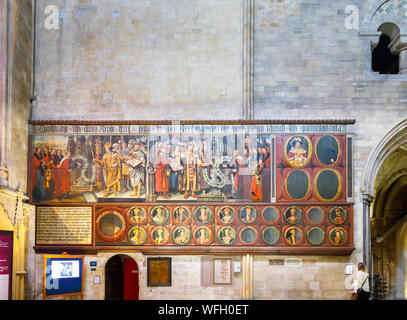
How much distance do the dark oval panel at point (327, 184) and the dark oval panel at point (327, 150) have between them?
0.96 feet

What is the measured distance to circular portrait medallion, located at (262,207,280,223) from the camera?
1123 cm

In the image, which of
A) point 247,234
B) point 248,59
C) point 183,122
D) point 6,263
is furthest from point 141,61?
point 6,263

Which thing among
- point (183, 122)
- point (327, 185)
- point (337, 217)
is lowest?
point (337, 217)

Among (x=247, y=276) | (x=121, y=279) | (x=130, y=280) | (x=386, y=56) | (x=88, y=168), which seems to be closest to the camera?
(x=247, y=276)

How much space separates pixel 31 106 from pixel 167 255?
5.06m

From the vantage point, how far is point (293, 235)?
11.2 m

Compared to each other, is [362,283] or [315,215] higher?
[315,215]

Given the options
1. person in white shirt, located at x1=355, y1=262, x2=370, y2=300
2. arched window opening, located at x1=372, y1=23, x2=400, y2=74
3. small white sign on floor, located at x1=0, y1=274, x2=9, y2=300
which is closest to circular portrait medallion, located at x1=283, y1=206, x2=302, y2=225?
person in white shirt, located at x1=355, y1=262, x2=370, y2=300

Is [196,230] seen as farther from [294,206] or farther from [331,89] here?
[331,89]

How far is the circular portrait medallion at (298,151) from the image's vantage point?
11359 mm

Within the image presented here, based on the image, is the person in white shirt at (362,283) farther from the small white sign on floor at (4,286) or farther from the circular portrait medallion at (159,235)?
the small white sign on floor at (4,286)

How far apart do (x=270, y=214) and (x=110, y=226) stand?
12.7ft

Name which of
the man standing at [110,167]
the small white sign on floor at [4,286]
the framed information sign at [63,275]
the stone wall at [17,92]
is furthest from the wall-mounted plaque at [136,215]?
the small white sign on floor at [4,286]

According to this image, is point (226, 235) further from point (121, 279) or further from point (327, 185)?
point (121, 279)
